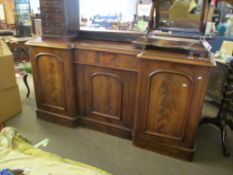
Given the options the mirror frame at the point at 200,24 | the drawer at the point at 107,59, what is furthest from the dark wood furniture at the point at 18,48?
the mirror frame at the point at 200,24

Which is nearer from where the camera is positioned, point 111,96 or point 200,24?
point 200,24

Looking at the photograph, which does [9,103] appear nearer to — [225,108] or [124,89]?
[124,89]

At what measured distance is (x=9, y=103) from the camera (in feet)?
8.29

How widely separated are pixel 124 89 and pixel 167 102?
0.45m

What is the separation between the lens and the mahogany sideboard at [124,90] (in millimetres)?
1705

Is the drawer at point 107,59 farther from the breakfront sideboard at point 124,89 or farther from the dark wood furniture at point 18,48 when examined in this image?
the dark wood furniture at point 18,48

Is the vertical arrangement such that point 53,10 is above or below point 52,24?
above

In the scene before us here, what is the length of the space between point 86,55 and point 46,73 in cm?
54

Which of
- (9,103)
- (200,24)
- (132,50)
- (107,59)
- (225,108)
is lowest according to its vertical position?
(9,103)

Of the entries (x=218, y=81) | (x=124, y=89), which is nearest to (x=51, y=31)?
(x=124, y=89)

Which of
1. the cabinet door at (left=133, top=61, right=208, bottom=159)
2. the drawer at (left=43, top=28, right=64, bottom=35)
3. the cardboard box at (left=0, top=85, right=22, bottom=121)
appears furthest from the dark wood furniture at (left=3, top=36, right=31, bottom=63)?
the cabinet door at (left=133, top=61, right=208, bottom=159)

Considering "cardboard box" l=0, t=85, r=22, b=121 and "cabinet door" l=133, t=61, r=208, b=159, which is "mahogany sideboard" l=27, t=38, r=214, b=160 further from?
"cardboard box" l=0, t=85, r=22, b=121

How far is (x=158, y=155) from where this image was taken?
6.56 feet

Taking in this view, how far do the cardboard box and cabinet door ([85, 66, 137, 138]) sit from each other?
38.7 inches
